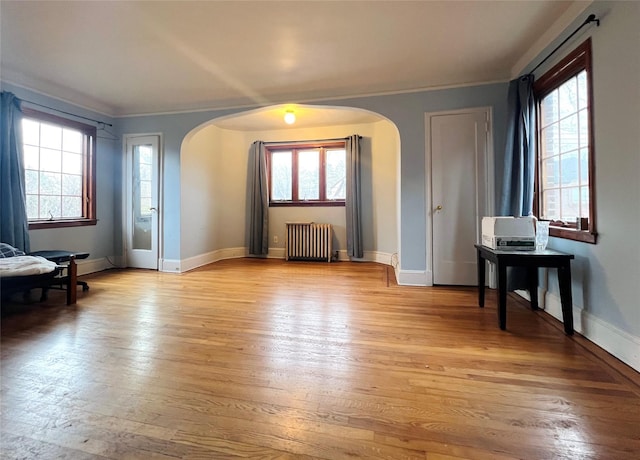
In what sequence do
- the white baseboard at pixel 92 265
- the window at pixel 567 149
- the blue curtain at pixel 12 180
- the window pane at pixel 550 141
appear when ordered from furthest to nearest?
the white baseboard at pixel 92 265
the blue curtain at pixel 12 180
the window pane at pixel 550 141
the window at pixel 567 149

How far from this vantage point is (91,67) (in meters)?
3.17

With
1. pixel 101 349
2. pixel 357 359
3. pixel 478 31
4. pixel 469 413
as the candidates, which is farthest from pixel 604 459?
pixel 478 31

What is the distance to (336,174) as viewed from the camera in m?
5.51

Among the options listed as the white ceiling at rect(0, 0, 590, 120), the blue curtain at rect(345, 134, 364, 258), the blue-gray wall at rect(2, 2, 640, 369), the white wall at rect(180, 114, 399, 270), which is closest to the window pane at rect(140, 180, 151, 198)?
the white wall at rect(180, 114, 399, 270)

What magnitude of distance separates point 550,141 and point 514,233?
40.2 inches

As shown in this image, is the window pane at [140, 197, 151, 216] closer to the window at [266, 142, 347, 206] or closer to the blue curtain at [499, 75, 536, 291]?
the window at [266, 142, 347, 206]

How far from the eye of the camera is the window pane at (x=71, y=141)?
13.0ft

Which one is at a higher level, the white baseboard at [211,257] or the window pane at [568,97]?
the window pane at [568,97]

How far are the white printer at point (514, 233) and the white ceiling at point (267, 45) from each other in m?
1.52

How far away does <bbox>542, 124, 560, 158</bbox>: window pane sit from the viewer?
2.56 metres

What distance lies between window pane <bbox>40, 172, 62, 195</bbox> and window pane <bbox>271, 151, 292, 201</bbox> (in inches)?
123

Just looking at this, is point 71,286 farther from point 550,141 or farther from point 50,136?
point 550,141

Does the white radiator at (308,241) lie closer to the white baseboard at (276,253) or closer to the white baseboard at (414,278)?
the white baseboard at (276,253)

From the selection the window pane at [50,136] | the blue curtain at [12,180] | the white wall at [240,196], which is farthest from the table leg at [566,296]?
the window pane at [50,136]
